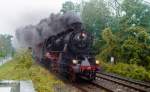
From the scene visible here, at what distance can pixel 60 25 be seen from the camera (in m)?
21.5

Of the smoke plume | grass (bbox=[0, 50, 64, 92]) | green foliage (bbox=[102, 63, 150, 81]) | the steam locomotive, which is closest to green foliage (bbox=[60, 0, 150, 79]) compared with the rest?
green foliage (bbox=[102, 63, 150, 81])

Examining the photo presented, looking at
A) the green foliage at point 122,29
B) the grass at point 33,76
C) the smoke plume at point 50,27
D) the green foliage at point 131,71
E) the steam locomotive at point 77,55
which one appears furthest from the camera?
the green foliage at point 122,29

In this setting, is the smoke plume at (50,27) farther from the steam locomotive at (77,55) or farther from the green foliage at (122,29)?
the green foliage at (122,29)

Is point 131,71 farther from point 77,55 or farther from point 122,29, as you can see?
point 122,29

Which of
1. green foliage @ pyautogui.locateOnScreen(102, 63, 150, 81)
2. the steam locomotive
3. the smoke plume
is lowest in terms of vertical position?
green foliage @ pyautogui.locateOnScreen(102, 63, 150, 81)

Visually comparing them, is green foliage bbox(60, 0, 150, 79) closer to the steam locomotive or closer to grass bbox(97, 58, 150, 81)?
grass bbox(97, 58, 150, 81)

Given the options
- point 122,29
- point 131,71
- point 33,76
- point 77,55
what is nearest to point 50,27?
point 77,55

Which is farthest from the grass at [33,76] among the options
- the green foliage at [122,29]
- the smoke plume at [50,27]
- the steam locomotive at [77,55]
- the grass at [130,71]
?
the green foliage at [122,29]

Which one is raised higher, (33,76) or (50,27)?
(50,27)

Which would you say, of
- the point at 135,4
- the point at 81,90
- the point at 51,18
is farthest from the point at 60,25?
the point at 135,4

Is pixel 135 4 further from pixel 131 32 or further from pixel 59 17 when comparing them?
pixel 59 17

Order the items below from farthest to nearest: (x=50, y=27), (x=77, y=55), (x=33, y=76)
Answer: (x=50, y=27) < (x=77, y=55) < (x=33, y=76)

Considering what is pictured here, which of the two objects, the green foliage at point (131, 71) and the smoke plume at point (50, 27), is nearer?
the smoke plume at point (50, 27)

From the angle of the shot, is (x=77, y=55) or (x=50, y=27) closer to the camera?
(x=77, y=55)
